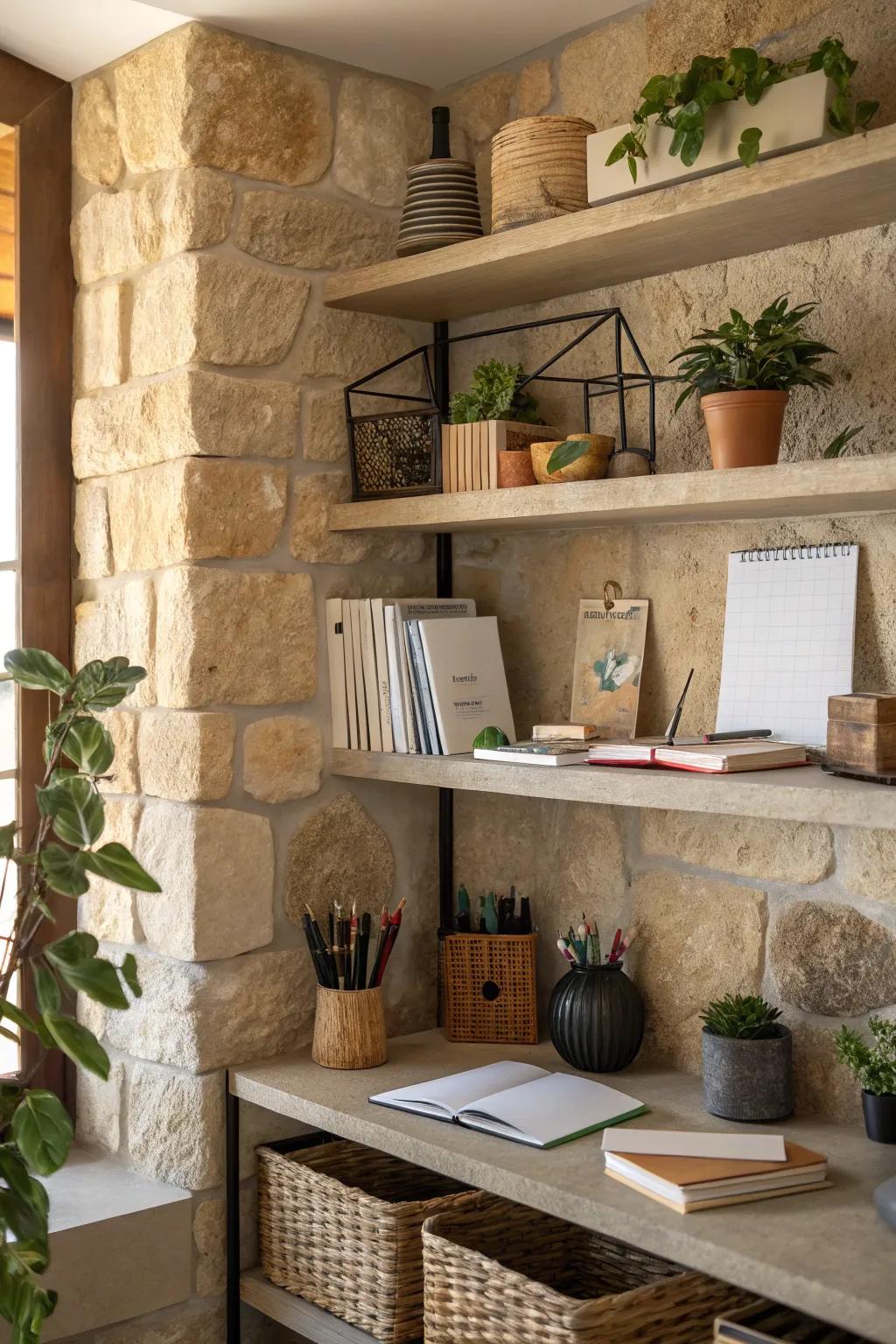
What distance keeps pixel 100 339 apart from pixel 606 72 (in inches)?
38.7

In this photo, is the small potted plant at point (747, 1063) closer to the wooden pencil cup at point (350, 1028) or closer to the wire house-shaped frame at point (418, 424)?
the wooden pencil cup at point (350, 1028)

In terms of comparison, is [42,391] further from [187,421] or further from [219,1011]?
[219,1011]

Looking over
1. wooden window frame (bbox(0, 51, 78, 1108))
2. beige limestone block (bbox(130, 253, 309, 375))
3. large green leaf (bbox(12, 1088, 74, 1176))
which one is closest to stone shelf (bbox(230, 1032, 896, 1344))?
large green leaf (bbox(12, 1088, 74, 1176))

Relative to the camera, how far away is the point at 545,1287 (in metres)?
1.66

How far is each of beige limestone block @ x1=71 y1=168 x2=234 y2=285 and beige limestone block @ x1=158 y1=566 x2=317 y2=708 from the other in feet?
1.81

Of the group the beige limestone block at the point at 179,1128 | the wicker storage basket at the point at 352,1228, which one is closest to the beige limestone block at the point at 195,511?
the beige limestone block at the point at 179,1128

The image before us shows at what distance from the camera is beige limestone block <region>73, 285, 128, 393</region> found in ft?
7.82

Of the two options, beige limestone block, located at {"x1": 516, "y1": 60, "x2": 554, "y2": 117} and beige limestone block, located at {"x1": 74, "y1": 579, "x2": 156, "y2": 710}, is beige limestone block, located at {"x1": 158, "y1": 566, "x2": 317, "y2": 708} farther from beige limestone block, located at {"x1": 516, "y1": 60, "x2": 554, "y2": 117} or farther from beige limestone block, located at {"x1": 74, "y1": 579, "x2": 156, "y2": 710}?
beige limestone block, located at {"x1": 516, "y1": 60, "x2": 554, "y2": 117}

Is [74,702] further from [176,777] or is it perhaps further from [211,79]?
[211,79]

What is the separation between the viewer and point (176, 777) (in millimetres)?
2260

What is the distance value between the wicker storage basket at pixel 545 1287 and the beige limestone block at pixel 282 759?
2.48 feet

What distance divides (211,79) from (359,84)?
0.33 metres

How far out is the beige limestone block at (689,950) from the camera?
210 centimetres

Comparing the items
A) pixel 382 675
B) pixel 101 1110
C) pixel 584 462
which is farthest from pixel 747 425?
pixel 101 1110
